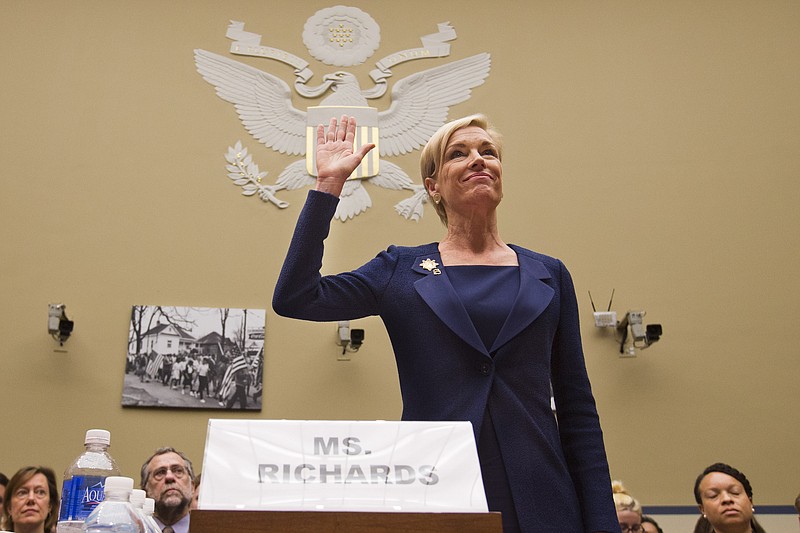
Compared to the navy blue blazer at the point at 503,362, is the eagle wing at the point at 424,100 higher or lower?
higher

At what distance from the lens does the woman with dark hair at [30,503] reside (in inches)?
206

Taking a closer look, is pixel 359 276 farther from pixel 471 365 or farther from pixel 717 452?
pixel 717 452

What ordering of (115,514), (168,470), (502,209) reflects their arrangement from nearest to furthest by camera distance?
(115,514) → (168,470) → (502,209)

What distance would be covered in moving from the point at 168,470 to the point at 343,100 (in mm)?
4637

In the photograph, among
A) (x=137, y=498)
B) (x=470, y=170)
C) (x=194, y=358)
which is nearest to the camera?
(x=137, y=498)

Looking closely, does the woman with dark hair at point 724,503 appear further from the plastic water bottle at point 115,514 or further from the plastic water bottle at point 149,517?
the plastic water bottle at point 115,514

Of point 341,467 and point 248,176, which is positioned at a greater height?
point 248,176

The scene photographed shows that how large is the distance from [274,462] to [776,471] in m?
7.85

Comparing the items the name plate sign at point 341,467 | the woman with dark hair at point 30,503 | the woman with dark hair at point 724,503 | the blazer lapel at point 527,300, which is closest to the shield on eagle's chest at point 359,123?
the woman with dark hair at point 30,503

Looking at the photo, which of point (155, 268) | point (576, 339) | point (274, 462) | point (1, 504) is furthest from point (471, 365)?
point (155, 268)

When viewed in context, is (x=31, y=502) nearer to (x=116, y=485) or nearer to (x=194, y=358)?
(x=194, y=358)

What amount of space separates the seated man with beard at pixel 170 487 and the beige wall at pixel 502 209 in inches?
71.0

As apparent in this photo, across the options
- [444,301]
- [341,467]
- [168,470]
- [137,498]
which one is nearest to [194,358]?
[168,470]

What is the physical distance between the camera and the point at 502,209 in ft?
29.1
